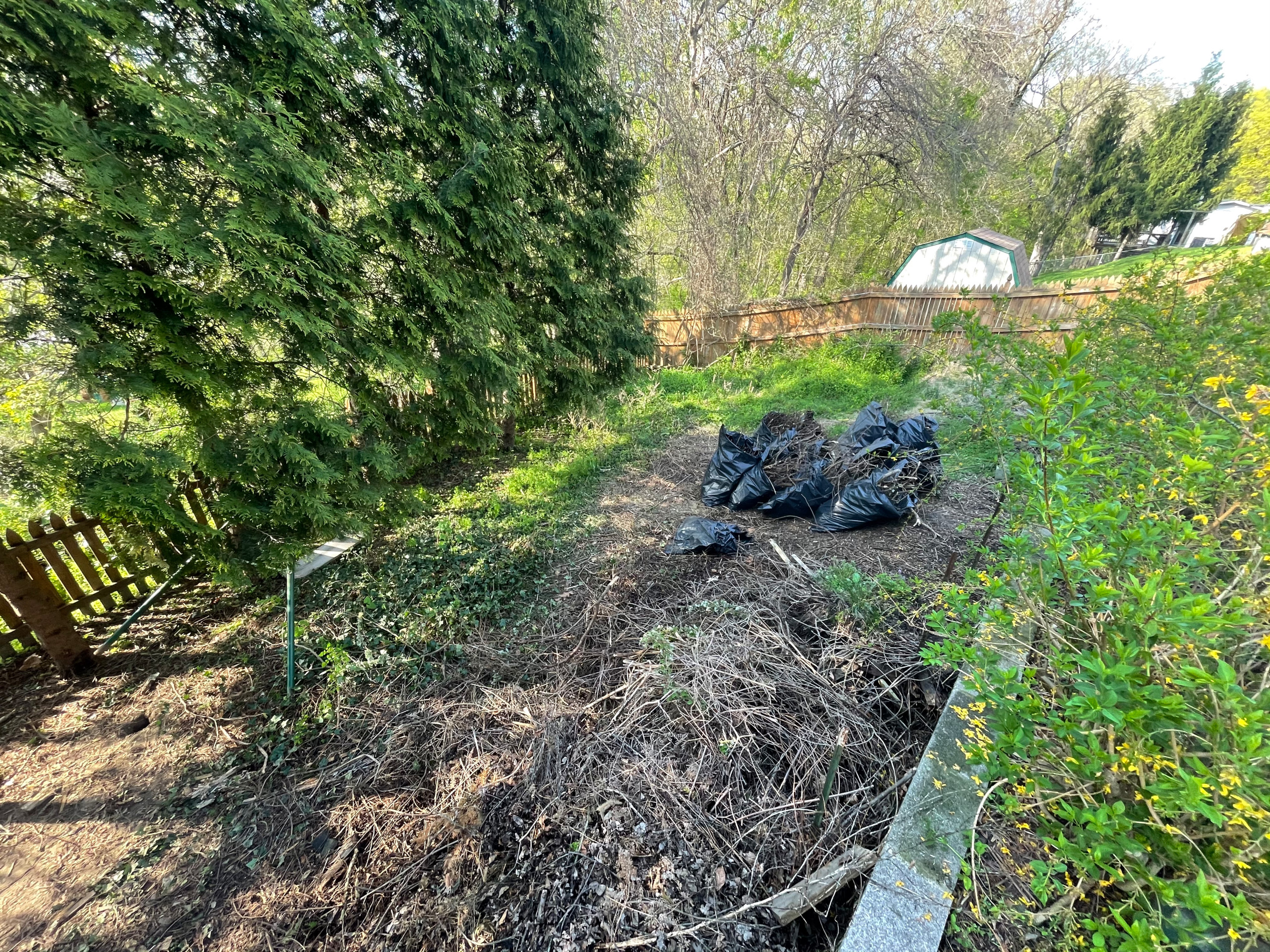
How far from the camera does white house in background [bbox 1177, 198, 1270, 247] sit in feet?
75.0

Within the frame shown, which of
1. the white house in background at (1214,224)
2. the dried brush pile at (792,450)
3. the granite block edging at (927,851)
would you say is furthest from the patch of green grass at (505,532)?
the white house in background at (1214,224)

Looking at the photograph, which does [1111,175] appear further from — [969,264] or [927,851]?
[927,851]

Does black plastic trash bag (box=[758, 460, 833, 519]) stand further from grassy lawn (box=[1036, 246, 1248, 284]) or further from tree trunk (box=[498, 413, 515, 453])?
tree trunk (box=[498, 413, 515, 453])

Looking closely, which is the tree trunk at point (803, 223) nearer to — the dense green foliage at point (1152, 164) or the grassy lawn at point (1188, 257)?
the grassy lawn at point (1188, 257)

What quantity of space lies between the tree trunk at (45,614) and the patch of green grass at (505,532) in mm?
1202

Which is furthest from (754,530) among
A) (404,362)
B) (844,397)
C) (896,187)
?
(896,187)

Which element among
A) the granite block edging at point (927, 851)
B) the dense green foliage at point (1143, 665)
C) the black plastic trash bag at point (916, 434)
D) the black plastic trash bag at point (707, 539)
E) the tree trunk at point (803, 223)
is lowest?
the granite block edging at point (927, 851)

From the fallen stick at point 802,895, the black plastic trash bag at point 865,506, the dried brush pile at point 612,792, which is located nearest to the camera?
the fallen stick at point 802,895

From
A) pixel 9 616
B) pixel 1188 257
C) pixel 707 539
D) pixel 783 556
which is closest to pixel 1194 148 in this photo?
pixel 1188 257

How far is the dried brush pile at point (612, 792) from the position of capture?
1609mm

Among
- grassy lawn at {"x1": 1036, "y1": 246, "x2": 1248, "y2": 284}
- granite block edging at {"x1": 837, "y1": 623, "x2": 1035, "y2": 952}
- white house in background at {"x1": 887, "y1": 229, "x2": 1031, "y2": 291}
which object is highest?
white house in background at {"x1": 887, "y1": 229, "x2": 1031, "y2": 291}

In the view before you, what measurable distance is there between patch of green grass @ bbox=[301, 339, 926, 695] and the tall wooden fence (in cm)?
175

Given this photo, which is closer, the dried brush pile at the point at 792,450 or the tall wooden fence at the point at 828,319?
the dried brush pile at the point at 792,450

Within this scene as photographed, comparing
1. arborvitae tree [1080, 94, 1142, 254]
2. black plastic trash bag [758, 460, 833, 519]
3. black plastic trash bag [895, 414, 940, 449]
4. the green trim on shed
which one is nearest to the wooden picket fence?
black plastic trash bag [758, 460, 833, 519]
